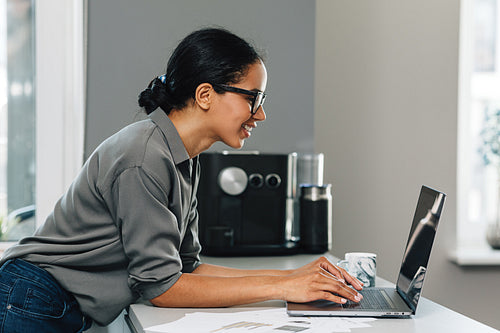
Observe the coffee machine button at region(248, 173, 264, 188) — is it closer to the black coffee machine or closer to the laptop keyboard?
the black coffee machine

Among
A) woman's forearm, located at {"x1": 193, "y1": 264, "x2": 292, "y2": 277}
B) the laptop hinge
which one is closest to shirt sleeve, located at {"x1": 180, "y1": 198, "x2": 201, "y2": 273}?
woman's forearm, located at {"x1": 193, "y1": 264, "x2": 292, "y2": 277}

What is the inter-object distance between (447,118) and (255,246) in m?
1.20

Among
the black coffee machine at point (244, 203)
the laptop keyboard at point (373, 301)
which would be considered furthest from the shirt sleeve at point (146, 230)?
the black coffee machine at point (244, 203)

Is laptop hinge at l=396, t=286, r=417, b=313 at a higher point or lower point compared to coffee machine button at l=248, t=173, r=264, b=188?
lower

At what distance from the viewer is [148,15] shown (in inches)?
77.7

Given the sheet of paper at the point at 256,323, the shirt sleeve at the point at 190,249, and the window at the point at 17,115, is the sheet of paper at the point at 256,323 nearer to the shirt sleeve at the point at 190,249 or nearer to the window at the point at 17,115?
the shirt sleeve at the point at 190,249

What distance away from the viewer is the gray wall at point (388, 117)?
255 centimetres

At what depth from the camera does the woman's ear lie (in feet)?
4.13

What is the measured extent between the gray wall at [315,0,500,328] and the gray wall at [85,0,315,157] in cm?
50

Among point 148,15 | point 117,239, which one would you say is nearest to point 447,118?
point 148,15

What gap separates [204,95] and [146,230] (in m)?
0.34

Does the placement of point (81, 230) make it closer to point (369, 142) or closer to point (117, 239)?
point (117, 239)

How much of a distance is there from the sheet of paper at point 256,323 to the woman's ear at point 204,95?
45 centimetres

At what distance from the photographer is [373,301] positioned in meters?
1.19
